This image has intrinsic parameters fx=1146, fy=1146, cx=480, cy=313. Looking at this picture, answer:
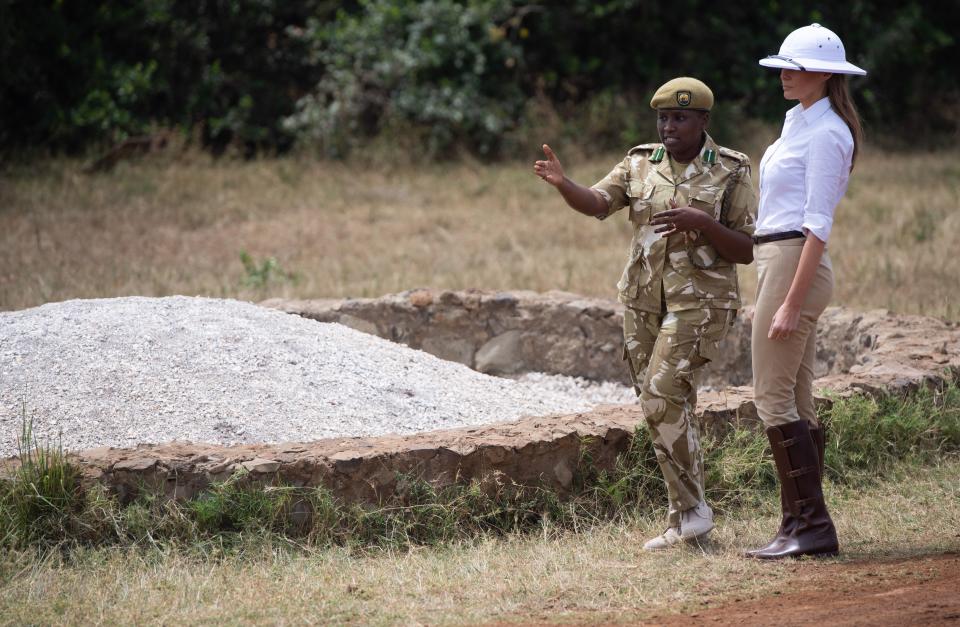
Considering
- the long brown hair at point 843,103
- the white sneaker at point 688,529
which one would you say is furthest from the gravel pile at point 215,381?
the long brown hair at point 843,103

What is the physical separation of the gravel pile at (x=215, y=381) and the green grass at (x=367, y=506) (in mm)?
444

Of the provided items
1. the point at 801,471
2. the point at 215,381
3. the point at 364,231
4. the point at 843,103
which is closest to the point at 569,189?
the point at 843,103

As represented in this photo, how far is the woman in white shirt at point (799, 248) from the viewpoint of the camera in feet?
12.0

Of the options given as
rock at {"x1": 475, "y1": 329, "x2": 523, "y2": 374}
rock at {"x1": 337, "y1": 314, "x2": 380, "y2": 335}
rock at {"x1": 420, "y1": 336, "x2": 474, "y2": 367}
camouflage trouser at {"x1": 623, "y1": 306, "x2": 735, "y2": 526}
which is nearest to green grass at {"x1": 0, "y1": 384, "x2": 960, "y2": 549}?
camouflage trouser at {"x1": 623, "y1": 306, "x2": 735, "y2": 526}

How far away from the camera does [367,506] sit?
4309 millimetres

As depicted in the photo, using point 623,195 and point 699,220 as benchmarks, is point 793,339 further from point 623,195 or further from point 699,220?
point 623,195

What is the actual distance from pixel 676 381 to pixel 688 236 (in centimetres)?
50

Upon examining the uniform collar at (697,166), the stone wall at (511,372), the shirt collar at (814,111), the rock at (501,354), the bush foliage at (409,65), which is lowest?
the rock at (501,354)

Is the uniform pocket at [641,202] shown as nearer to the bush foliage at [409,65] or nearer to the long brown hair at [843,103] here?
the long brown hair at [843,103]

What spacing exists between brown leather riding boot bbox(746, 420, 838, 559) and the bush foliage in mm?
9618

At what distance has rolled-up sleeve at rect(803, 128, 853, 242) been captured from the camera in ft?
11.9

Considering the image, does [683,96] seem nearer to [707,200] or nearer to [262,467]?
[707,200]

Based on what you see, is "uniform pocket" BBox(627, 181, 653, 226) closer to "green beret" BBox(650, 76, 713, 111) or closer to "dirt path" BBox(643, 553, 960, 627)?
"green beret" BBox(650, 76, 713, 111)

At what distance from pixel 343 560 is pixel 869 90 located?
1280cm
